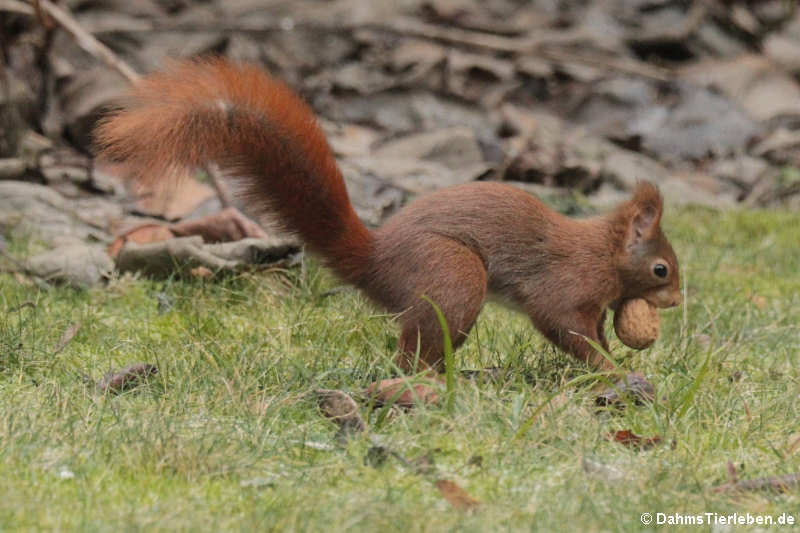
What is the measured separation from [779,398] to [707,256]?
254 centimetres

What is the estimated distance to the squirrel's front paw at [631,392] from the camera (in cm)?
319

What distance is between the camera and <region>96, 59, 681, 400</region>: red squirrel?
3174mm

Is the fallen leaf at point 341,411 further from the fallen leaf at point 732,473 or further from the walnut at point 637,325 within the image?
the walnut at point 637,325

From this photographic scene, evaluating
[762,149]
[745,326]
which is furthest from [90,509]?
[762,149]

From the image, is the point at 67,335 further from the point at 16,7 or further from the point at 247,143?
the point at 16,7

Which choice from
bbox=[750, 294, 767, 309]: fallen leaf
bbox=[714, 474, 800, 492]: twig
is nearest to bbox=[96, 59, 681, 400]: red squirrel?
bbox=[714, 474, 800, 492]: twig

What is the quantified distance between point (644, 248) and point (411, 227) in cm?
83

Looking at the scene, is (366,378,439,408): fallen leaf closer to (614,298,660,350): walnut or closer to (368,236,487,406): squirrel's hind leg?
(368,236,487,406): squirrel's hind leg

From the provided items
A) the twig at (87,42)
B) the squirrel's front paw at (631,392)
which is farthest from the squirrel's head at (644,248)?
the twig at (87,42)

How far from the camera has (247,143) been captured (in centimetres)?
331

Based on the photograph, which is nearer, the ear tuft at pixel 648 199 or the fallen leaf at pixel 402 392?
the fallen leaf at pixel 402 392

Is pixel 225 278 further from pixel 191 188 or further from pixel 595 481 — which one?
pixel 595 481

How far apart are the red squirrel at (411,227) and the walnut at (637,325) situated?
0.07m

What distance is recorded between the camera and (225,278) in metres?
4.42
